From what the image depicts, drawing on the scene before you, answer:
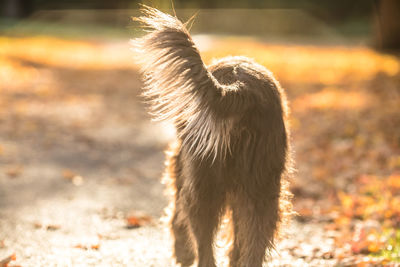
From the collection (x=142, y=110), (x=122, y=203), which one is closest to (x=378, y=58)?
(x=142, y=110)

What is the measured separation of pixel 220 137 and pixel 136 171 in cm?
463

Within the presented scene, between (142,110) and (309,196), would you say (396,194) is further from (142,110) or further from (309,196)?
(142,110)

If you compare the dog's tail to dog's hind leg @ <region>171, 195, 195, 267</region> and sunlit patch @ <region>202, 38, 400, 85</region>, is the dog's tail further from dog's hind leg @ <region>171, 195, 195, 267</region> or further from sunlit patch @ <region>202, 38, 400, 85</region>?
sunlit patch @ <region>202, 38, 400, 85</region>

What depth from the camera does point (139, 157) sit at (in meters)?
8.20

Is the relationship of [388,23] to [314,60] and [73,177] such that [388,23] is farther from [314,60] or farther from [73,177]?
[73,177]

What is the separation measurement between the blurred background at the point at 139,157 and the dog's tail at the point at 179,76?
1.33m

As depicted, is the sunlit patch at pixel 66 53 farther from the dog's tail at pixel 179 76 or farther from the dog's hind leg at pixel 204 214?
the dog's tail at pixel 179 76

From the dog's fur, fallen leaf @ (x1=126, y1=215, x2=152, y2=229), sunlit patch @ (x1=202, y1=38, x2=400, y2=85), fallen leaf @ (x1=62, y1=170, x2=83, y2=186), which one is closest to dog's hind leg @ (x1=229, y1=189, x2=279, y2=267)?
the dog's fur

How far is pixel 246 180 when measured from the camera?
128 inches

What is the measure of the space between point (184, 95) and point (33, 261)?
2.27 metres

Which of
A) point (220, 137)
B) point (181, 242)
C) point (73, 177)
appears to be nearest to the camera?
point (220, 137)

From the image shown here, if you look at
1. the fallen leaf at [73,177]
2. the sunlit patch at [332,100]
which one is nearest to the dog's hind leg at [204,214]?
the fallen leaf at [73,177]

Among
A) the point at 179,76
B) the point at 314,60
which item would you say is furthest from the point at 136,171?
the point at 314,60

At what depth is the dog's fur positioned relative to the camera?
275 cm
